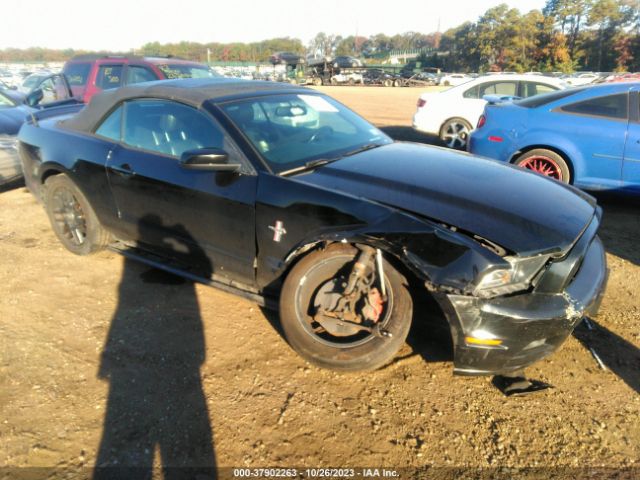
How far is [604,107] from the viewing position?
16.5 ft

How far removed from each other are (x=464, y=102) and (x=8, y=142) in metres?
7.65

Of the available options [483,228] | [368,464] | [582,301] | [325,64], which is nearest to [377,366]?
[368,464]

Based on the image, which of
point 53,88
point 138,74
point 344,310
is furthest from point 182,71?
point 344,310

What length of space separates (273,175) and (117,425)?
1584mm

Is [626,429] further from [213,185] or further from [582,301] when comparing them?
Result: [213,185]

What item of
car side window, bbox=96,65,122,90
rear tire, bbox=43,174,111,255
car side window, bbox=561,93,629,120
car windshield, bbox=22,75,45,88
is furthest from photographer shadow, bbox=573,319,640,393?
car windshield, bbox=22,75,45,88

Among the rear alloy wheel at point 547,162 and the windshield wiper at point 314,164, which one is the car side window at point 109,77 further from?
the rear alloy wheel at point 547,162

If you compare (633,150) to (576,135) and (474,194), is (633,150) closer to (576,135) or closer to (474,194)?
(576,135)

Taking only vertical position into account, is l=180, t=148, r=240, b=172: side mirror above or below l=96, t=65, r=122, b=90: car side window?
below

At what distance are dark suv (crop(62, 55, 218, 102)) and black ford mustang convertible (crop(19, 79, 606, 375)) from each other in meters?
4.73

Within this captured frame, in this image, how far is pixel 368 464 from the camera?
2068mm

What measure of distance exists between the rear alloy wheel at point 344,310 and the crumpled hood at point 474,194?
0.39 meters

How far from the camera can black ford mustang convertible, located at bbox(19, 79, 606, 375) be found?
2.25m

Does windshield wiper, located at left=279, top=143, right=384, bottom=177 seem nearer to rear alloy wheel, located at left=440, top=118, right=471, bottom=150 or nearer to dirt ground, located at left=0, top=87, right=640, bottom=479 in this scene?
dirt ground, located at left=0, top=87, right=640, bottom=479
